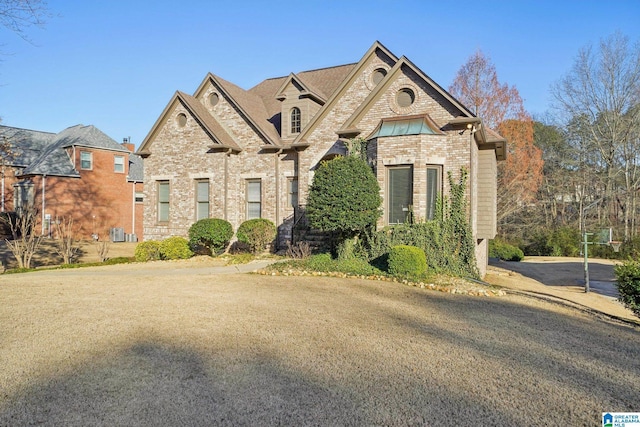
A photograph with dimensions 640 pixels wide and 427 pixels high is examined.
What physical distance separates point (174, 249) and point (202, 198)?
3.72m

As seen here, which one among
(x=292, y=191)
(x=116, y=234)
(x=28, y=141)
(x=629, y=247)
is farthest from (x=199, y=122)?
(x=629, y=247)

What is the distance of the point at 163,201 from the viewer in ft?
66.9

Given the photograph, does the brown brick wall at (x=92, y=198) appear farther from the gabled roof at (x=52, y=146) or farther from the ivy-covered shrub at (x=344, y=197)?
the ivy-covered shrub at (x=344, y=197)

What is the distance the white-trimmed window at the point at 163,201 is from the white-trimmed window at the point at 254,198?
14.0ft

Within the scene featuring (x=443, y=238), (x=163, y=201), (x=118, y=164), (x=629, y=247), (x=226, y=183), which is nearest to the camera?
(x=443, y=238)

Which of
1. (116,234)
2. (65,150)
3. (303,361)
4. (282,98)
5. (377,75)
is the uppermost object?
(377,75)

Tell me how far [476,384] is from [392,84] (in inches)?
484

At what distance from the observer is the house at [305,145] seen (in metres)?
13.9

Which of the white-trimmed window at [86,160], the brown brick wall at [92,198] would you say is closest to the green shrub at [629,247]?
the brown brick wall at [92,198]

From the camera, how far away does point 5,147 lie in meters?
14.2

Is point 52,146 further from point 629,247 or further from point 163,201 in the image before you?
point 629,247

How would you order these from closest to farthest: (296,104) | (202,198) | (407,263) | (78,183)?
(407,263), (296,104), (202,198), (78,183)

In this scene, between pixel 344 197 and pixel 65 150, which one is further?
pixel 65 150

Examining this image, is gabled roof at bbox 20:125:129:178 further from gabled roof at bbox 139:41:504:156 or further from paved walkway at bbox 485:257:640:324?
paved walkway at bbox 485:257:640:324
